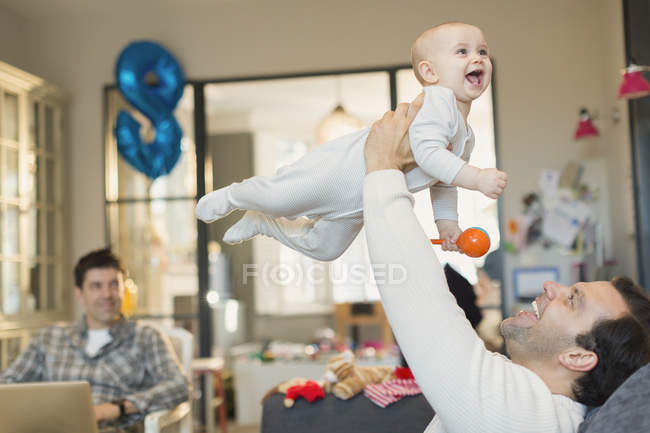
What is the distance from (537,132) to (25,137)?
3.10 meters

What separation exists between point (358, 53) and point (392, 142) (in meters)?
3.25

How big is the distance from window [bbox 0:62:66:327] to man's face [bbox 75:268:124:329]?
1.39 meters

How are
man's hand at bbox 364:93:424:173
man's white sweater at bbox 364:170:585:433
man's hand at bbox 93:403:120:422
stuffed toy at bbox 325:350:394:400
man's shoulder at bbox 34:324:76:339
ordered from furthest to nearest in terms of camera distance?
man's shoulder at bbox 34:324:76:339 < man's hand at bbox 93:403:120:422 < stuffed toy at bbox 325:350:394:400 < man's hand at bbox 364:93:424:173 < man's white sweater at bbox 364:170:585:433

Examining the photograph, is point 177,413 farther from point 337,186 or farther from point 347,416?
point 337,186

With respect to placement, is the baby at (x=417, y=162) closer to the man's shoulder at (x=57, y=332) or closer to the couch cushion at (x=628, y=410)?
the couch cushion at (x=628, y=410)

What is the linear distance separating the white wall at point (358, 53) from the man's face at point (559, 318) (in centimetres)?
273

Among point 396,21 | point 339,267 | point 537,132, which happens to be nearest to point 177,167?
point 396,21

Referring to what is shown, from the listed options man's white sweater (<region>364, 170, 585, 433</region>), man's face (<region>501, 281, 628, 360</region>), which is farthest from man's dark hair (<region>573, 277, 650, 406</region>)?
man's white sweater (<region>364, 170, 585, 433</region>)

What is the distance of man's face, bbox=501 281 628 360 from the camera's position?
1321 millimetres

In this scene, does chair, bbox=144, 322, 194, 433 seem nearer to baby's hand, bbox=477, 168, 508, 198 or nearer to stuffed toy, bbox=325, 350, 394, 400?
stuffed toy, bbox=325, 350, 394, 400

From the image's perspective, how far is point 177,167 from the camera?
4719mm

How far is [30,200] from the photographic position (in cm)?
416

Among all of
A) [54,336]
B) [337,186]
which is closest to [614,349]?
[337,186]

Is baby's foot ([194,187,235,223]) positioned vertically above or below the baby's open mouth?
below
